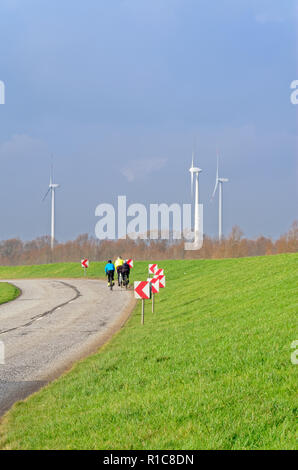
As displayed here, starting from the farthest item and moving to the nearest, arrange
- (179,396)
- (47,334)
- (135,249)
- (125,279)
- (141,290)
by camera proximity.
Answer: (135,249), (125,279), (141,290), (47,334), (179,396)

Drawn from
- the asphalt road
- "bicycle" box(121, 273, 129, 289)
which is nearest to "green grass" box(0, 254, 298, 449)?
the asphalt road

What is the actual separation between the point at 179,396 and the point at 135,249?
4422 inches

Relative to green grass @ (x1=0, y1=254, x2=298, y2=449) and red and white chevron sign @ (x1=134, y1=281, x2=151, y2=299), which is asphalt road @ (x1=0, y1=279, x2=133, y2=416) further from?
red and white chevron sign @ (x1=134, y1=281, x2=151, y2=299)

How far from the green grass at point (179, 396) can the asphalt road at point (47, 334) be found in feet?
2.33

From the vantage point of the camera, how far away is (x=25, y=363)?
1220 cm

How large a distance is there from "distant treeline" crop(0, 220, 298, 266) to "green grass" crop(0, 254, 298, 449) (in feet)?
233

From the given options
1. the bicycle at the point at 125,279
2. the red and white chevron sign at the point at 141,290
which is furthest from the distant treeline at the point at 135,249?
the red and white chevron sign at the point at 141,290

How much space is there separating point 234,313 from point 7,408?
8.61 meters

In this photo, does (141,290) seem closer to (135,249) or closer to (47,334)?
(47,334)

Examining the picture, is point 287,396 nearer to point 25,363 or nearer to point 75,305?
point 25,363

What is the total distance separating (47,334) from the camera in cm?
1678

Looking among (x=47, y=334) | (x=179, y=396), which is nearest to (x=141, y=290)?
(x=47, y=334)

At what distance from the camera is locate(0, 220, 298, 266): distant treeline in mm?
89750

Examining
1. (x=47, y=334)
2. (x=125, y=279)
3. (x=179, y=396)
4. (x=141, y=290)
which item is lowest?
(x=47, y=334)
